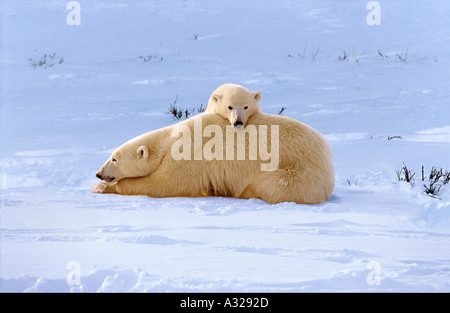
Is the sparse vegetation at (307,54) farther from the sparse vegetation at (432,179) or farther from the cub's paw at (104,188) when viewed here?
the cub's paw at (104,188)

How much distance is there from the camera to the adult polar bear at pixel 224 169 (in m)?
5.70

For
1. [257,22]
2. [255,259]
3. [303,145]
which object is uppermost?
[257,22]

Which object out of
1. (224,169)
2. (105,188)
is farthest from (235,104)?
(105,188)

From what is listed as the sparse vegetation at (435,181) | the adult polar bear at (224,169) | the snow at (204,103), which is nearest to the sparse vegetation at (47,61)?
the snow at (204,103)

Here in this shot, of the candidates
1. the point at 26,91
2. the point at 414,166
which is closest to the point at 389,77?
the point at 414,166

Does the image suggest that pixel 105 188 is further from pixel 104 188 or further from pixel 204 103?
pixel 204 103

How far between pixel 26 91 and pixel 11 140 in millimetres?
2994

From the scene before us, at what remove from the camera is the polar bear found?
5.73m

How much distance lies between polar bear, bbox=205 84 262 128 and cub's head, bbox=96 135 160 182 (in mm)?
753

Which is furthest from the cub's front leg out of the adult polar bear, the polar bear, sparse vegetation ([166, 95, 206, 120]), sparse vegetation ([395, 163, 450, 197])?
sparse vegetation ([166, 95, 206, 120])

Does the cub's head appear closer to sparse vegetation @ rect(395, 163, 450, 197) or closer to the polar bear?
the polar bear

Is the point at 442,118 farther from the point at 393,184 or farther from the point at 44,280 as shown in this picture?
the point at 44,280

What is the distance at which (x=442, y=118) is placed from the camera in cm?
926

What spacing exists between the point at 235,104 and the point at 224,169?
1.99ft
